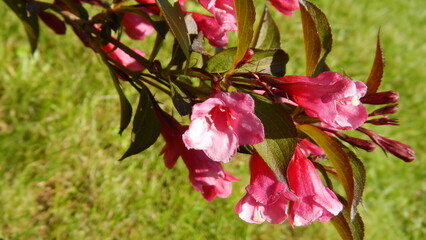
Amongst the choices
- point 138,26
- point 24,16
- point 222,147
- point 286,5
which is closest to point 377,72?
point 286,5

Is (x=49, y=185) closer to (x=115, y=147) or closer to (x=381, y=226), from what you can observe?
(x=115, y=147)

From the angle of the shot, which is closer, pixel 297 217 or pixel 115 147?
pixel 297 217

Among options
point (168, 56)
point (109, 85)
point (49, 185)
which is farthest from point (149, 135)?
point (168, 56)

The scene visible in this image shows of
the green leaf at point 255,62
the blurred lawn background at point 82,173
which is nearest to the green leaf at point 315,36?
the green leaf at point 255,62

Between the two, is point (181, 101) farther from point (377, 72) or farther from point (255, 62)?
point (377, 72)

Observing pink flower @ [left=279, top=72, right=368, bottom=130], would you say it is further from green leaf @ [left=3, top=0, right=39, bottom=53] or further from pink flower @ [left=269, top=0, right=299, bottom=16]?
green leaf @ [left=3, top=0, right=39, bottom=53]

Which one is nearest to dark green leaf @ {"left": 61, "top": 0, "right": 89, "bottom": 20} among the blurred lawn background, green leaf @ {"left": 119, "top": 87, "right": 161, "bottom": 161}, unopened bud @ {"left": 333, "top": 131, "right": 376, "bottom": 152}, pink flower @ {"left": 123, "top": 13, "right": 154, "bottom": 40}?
pink flower @ {"left": 123, "top": 13, "right": 154, "bottom": 40}
